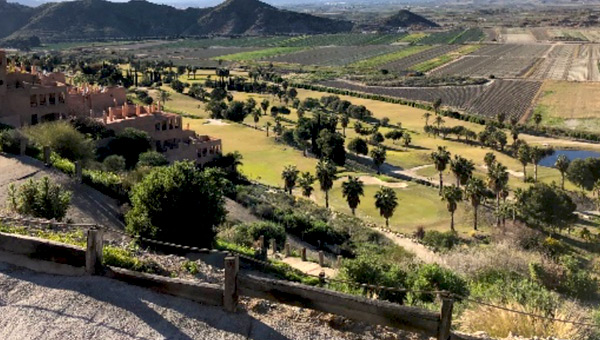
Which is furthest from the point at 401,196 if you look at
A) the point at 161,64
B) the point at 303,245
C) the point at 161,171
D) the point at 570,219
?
the point at 161,64

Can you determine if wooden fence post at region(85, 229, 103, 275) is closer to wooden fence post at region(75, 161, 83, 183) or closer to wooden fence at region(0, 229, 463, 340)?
wooden fence at region(0, 229, 463, 340)

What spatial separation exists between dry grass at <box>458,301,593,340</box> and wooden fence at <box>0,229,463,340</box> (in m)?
2.19

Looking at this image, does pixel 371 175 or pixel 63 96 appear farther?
pixel 371 175

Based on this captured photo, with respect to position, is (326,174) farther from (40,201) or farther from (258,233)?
(40,201)

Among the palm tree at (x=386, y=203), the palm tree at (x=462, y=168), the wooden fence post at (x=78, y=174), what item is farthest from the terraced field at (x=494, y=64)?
the wooden fence post at (x=78, y=174)

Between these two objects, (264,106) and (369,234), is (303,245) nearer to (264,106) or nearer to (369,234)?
(369,234)

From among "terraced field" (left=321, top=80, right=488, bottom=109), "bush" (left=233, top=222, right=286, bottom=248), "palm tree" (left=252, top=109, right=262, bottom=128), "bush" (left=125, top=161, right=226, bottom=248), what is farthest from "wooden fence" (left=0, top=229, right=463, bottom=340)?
"terraced field" (left=321, top=80, right=488, bottom=109)

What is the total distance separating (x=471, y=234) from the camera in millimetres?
51188

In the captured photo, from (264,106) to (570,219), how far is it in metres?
63.9

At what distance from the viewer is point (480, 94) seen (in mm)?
129625

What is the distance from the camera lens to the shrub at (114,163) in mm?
43875

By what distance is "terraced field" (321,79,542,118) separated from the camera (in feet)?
380

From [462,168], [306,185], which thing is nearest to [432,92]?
[462,168]

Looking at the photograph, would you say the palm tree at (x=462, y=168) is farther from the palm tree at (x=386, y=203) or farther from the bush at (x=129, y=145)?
the bush at (x=129, y=145)
